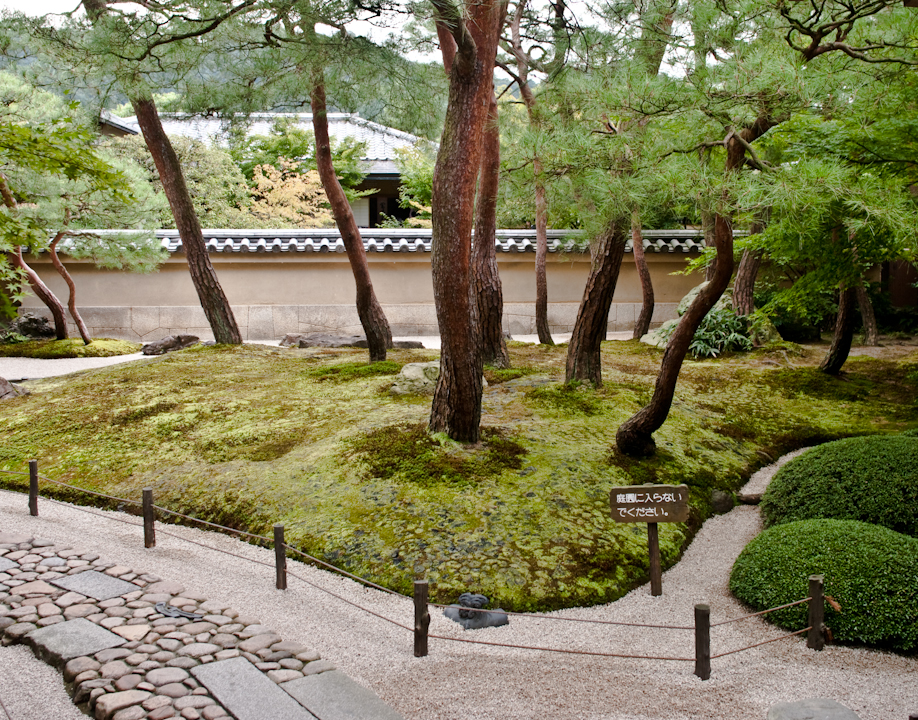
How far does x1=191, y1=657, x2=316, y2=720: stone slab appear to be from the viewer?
311cm

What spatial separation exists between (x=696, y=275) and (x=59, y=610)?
1468 cm

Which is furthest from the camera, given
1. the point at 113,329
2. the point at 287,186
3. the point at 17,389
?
the point at 287,186

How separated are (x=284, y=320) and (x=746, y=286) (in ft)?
30.3

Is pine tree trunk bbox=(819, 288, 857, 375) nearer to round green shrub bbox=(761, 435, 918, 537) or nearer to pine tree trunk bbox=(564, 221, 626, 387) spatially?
pine tree trunk bbox=(564, 221, 626, 387)

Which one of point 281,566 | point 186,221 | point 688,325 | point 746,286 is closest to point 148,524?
point 281,566

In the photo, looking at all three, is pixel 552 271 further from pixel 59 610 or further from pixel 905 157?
pixel 59 610

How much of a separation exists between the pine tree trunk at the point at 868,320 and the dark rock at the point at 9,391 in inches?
509

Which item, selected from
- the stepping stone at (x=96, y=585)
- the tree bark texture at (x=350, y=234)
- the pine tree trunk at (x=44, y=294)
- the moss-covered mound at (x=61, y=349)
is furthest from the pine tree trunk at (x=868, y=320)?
the pine tree trunk at (x=44, y=294)

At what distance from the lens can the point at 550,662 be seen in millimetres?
3727

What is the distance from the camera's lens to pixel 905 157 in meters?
5.65

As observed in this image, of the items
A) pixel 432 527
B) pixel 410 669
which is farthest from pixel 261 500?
pixel 410 669

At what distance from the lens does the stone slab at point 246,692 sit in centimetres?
311

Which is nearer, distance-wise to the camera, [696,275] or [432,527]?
[432,527]

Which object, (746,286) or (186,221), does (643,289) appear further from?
(186,221)
